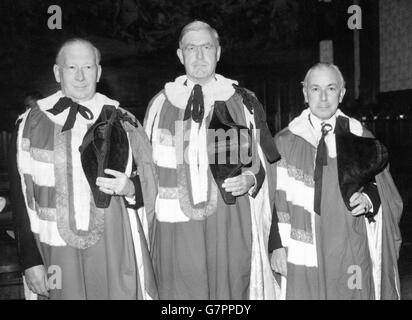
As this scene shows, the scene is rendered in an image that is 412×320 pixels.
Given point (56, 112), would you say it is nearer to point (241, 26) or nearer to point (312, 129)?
point (312, 129)

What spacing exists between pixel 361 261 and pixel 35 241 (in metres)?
1.50

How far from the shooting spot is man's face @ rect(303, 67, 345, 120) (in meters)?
2.19

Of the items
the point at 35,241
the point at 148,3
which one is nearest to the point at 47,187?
the point at 35,241

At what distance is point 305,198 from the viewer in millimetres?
2184

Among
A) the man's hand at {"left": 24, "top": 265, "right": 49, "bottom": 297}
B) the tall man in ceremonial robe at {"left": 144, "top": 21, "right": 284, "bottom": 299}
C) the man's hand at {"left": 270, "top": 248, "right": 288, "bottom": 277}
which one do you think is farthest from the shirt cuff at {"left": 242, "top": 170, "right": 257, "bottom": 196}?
the man's hand at {"left": 24, "top": 265, "right": 49, "bottom": 297}

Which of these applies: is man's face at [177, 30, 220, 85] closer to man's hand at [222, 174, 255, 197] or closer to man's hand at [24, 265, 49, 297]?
man's hand at [222, 174, 255, 197]

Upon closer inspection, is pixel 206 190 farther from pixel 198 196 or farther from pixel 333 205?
pixel 333 205

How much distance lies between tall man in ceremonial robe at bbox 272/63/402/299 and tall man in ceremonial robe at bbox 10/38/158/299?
0.69 meters

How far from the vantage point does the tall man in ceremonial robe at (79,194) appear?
194cm

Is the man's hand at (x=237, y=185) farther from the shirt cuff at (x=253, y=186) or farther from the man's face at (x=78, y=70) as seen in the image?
the man's face at (x=78, y=70)

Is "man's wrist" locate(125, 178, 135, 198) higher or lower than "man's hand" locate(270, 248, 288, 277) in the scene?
higher

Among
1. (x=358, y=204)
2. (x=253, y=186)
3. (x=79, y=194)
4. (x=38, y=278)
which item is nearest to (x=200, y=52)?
(x=253, y=186)

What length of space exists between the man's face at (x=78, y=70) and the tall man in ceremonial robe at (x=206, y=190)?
0.39 meters

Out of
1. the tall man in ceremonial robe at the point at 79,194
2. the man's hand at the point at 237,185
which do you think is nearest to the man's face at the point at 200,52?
the tall man in ceremonial robe at the point at 79,194
